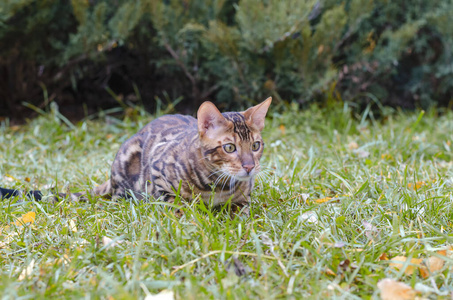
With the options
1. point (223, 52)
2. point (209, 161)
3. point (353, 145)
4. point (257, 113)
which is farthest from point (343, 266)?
point (223, 52)

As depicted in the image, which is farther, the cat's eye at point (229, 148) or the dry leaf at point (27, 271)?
the cat's eye at point (229, 148)

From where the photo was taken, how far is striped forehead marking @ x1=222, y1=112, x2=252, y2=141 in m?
2.49

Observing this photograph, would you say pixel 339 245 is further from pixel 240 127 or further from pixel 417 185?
pixel 417 185

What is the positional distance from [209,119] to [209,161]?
0.80 ft

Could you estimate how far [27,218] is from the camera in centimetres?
244

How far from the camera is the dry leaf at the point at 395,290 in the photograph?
173cm

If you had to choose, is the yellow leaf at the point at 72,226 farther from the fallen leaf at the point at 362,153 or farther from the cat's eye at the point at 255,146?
the fallen leaf at the point at 362,153

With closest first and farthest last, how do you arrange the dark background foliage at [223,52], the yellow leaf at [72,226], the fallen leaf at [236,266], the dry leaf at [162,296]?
1. the dry leaf at [162,296]
2. the fallen leaf at [236,266]
3. the yellow leaf at [72,226]
4. the dark background foliage at [223,52]

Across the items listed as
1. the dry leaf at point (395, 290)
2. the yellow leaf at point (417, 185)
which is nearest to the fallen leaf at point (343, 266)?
the dry leaf at point (395, 290)

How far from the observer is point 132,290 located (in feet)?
5.69

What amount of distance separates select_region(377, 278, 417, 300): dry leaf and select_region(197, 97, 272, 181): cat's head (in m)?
0.93

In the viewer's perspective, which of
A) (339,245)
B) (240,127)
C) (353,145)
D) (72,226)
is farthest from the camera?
(353,145)

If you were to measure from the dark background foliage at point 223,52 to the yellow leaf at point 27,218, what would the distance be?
9.42 feet

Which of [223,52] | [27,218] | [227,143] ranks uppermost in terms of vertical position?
[223,52]
